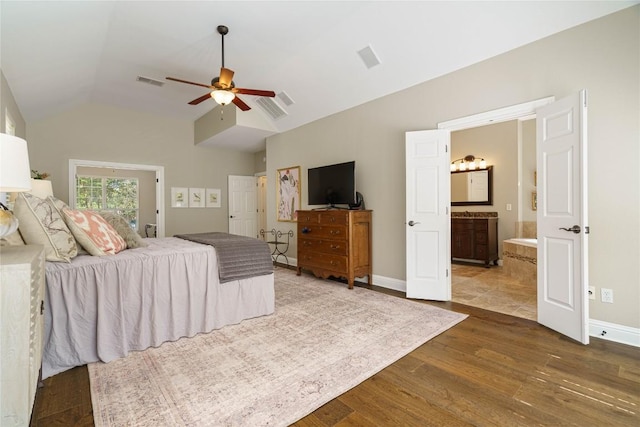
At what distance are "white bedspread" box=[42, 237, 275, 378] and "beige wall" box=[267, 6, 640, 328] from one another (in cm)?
250

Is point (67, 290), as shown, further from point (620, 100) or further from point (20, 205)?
point (620, 100)

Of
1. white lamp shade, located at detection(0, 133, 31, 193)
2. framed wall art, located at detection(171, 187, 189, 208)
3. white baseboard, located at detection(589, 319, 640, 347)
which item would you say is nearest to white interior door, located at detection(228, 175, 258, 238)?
framed wall art, located at detection(171, 187, 189, 208)

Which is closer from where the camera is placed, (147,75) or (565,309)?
(565,309)

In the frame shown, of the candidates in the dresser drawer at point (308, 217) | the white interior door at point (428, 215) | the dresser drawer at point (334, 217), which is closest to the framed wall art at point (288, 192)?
the dresser drawer at point (308, 217)

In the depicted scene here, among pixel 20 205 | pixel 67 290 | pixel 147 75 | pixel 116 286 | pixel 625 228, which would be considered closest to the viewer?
pixel 20 205

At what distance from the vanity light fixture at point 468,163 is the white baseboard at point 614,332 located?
13.3 ft

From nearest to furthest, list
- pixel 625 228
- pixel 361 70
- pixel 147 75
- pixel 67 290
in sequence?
pixel 67 290 → pixel 625 228 → pixel 361 70 → pixel 147 75

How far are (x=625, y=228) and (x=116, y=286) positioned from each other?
13.7ft

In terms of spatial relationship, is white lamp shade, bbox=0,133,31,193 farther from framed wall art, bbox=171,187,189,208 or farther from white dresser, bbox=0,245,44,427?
framed wall art, bbox=171,187,189,208

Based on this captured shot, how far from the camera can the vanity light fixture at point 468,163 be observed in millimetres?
6070

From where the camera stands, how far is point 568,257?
2.54 meters

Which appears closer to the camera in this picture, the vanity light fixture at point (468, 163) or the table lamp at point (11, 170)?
the table lamp at point (11, 170)

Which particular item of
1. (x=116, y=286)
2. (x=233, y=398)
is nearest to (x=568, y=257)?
(x=233, y=398)

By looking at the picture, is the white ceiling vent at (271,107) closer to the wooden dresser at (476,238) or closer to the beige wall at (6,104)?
the beige wall at (6,104)
